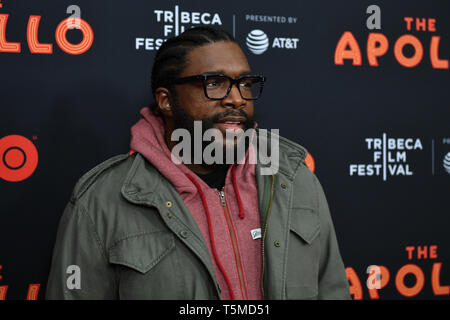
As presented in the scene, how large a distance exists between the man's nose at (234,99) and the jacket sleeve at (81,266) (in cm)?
47

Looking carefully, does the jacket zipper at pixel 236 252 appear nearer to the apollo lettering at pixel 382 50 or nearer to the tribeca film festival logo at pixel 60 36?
the tribeca film festival logo at pixel 60 36

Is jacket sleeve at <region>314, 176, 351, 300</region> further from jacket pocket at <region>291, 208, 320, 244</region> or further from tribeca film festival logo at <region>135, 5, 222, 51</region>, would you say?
tribeca film festival logo at <region>135, 5, 222, 51</region>

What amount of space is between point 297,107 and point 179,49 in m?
0.63

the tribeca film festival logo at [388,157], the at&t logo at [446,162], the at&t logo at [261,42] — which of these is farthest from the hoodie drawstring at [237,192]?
the at&t logo at [446,162]

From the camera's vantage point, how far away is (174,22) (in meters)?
1.50

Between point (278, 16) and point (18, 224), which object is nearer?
point (18, 224)

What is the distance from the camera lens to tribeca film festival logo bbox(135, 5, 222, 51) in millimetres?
1486

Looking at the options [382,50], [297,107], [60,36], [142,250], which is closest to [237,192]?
[142,250]

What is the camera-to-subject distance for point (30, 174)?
1396 millimetres

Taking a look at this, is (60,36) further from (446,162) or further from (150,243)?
(446,162)

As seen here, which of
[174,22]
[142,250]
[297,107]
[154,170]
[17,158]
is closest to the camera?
[142,250]
